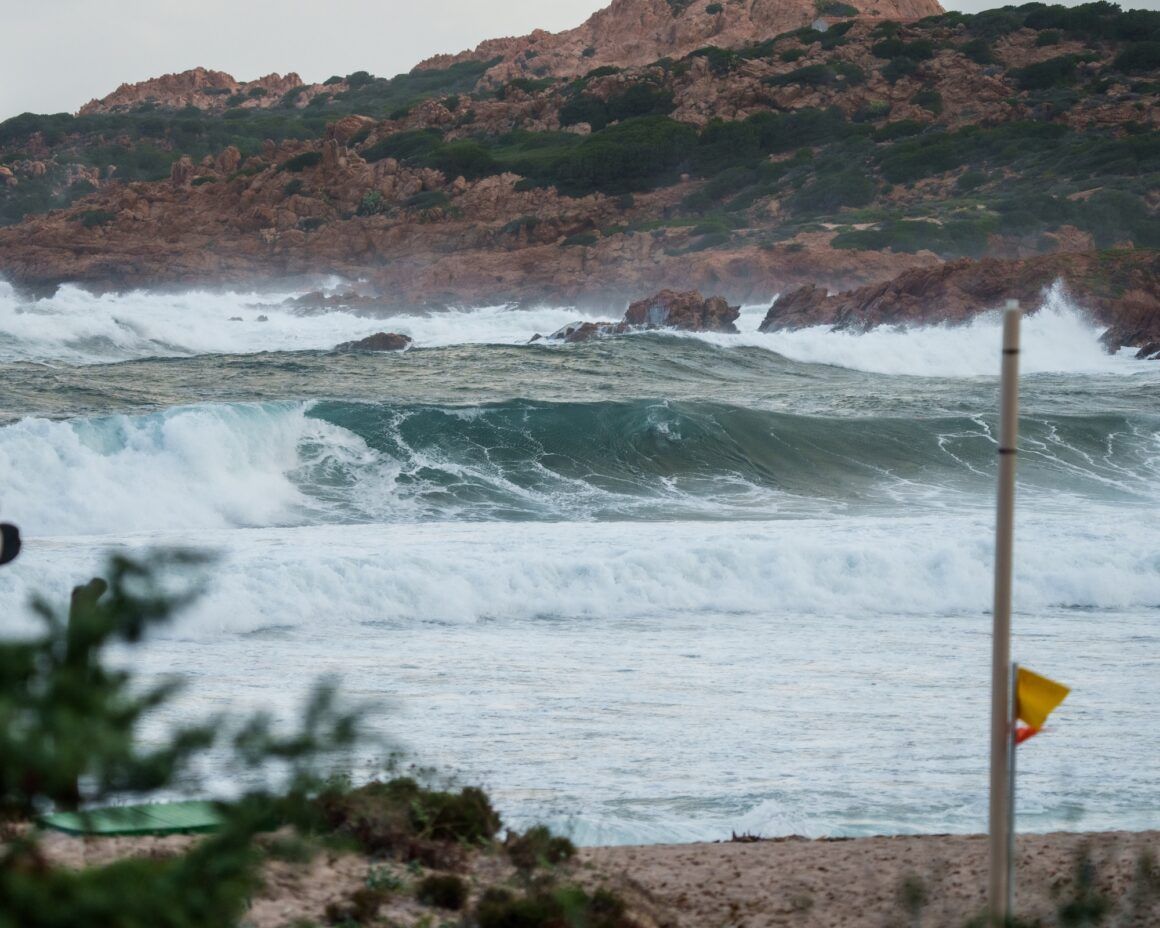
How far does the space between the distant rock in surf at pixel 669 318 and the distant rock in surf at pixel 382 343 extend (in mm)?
5106

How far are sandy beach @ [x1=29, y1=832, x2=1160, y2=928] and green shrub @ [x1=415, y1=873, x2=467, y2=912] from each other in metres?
0.07

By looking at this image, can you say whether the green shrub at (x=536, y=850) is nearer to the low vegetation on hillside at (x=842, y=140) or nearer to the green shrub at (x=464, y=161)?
the low vegetation on hillside at (x=842, y=140)

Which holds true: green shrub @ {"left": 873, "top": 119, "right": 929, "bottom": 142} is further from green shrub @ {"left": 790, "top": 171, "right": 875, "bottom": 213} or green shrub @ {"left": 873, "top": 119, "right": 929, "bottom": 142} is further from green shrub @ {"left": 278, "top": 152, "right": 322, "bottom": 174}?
green shrub @ {"left": 278, "top": 152, "right": 322, "bottom": 174}

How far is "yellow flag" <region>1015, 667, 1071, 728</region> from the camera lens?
5.00 meters

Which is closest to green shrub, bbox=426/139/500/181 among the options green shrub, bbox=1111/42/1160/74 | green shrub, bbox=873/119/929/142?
green shrub, bbox=873/119/929/142

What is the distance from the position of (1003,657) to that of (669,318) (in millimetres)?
41393

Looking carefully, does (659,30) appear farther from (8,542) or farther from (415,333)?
(8,542)

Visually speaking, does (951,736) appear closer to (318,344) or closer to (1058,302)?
(1058,302)

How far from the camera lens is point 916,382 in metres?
37.7

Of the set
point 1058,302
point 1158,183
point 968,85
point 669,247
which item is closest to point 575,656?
point 1058,302

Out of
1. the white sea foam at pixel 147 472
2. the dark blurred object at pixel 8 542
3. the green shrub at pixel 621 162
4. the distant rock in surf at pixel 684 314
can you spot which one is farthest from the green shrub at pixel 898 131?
the dark blurred object at pixel 8 542

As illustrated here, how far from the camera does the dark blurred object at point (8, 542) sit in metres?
4.03

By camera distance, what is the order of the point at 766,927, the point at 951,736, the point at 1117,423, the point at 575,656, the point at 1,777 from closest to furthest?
the point at 1,777 < the point at 766,927 < the point at 951,736 < the point at 575,656 < the point at 1117,423

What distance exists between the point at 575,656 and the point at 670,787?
Answer: 12.6 feet
